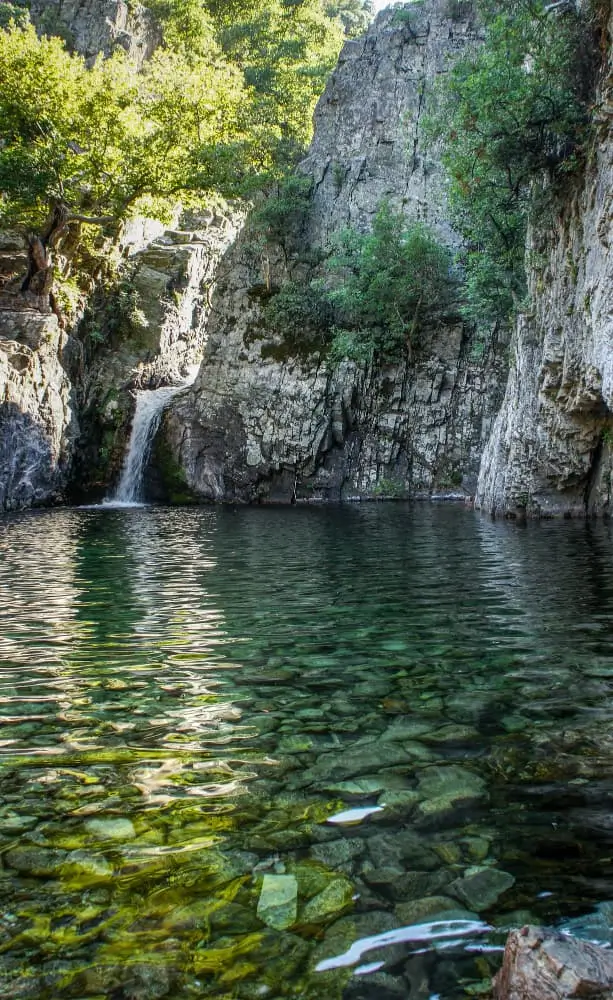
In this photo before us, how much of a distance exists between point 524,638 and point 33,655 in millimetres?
4521

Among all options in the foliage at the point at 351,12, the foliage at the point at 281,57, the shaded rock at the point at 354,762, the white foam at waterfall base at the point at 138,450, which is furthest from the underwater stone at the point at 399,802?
the foliage at the point at 351,12

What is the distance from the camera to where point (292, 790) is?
319 cm

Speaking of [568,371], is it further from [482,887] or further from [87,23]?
[87,23]

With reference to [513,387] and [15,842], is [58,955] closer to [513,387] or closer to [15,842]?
[15,842]

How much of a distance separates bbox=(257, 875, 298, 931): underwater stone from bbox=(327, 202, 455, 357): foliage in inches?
1291

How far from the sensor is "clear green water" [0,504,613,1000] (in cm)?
209

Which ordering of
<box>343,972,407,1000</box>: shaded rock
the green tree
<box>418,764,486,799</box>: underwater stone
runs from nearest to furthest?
<box>343,972,407,1000</box>: shaded rock, <box>418,764,486,799</box>: underwater stone, the green tree

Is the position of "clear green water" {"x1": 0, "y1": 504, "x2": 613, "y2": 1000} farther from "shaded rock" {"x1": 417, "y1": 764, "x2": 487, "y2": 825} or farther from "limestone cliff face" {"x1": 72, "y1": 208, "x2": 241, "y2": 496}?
"limestone cliff face" {"x1": 72, "y1": 208, "x2": 241, "y2": 496}

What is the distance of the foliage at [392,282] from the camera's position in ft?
108

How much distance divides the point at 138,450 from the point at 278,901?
32.5 m

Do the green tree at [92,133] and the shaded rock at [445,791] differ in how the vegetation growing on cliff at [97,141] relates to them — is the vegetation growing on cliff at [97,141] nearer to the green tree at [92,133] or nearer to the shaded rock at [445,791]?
the green tree at [92,133]

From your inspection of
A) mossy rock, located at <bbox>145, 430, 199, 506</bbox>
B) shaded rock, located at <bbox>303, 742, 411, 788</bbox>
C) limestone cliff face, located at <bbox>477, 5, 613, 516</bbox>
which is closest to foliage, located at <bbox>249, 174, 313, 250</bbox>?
mossy rock, located at <bbox>145, 430, 199, 506</bbox>

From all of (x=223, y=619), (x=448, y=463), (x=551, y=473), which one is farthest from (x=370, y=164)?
(x=223, y=619)

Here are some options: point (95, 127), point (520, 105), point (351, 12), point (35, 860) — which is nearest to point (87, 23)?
point (95, 127)
